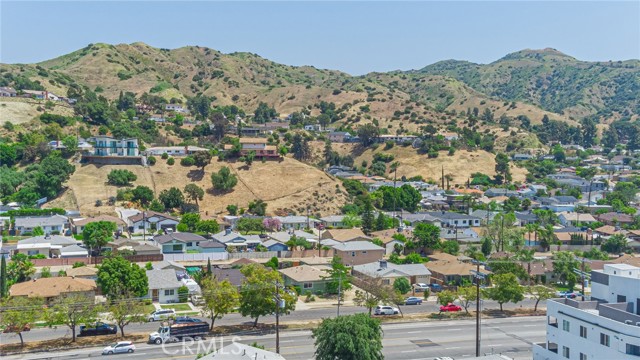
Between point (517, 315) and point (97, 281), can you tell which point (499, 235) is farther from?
point (97, 281)

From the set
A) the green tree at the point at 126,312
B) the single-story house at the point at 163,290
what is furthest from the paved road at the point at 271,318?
the single-story house at the point at 163,290

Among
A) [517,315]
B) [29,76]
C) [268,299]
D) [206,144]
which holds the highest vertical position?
[29,76]

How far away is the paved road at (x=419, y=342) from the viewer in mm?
39344

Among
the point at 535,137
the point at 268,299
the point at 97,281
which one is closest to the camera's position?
the point at 268,299

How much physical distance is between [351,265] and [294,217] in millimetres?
26439

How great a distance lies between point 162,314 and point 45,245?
2807cm

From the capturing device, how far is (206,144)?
426ft

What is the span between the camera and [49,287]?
50812mm

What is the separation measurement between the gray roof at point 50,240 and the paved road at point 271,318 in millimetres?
28251

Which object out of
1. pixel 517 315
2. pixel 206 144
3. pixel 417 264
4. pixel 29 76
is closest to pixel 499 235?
pixel 417 264

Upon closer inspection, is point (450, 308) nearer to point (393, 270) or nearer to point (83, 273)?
point (393, 270)

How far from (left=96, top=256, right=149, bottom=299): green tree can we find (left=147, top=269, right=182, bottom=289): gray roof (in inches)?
74.7

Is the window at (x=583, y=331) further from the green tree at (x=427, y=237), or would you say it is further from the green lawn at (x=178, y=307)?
the green tree at (x=427, y=237)

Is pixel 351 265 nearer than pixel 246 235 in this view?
Yes
